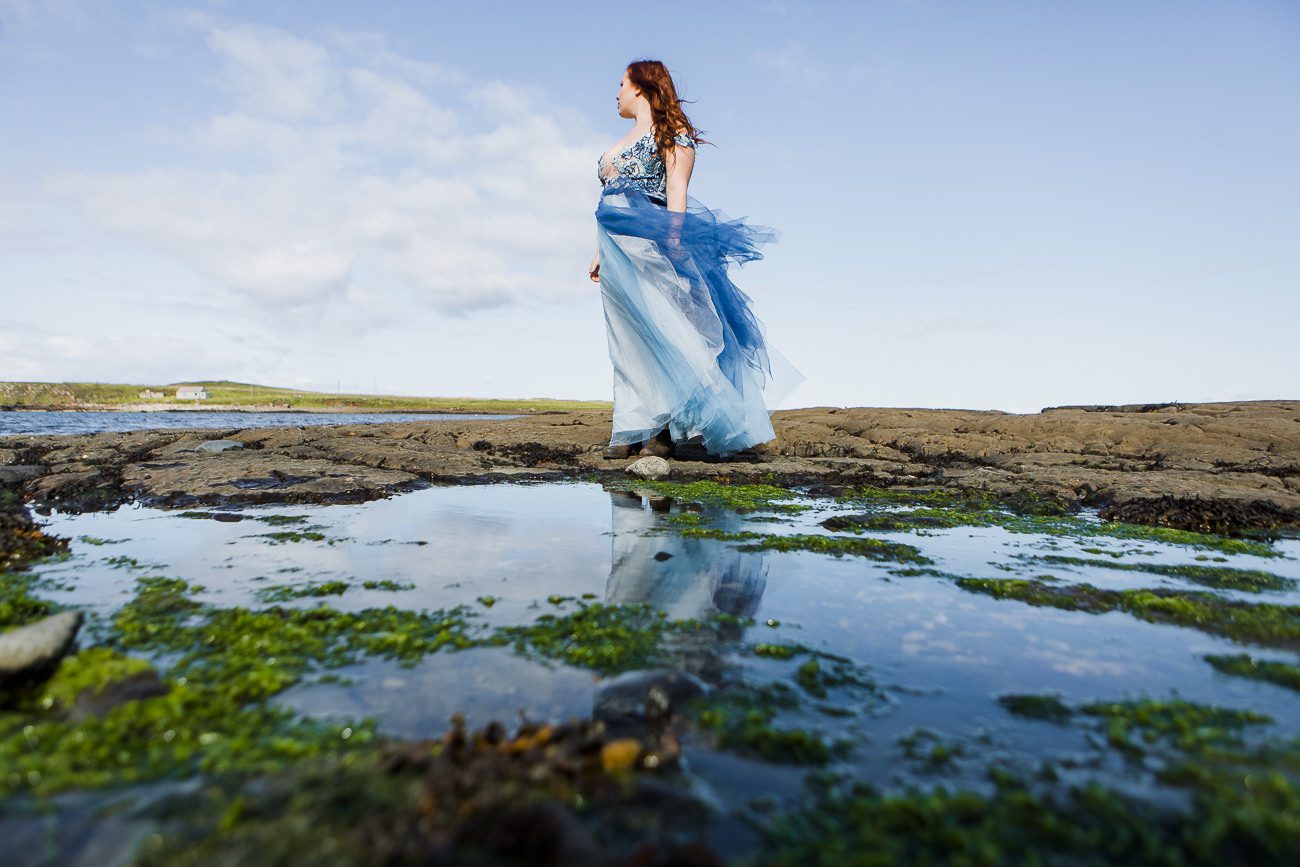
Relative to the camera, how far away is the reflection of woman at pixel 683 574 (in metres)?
2.77

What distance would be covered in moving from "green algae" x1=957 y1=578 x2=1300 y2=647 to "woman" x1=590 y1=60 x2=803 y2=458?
15.4ft

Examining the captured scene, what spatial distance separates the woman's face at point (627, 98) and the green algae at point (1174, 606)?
20.4 feet

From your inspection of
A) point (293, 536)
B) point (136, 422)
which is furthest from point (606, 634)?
point (136, 422)

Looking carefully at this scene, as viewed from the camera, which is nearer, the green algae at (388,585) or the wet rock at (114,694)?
the wet rock at (114,694)

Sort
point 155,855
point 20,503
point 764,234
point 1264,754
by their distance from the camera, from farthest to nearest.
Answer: point 764,234, point 20,503, point 1264,754, point 155,855

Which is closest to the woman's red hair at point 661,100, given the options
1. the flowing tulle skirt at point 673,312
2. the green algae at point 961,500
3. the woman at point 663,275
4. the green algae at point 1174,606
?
the woman at point 663,275

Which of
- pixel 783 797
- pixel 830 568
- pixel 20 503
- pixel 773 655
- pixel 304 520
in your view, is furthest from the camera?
pixel 20 503

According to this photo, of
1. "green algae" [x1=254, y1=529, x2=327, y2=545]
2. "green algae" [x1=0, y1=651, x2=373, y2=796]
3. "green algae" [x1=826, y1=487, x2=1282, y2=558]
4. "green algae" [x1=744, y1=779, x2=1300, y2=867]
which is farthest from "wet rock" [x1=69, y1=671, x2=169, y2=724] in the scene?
"green algae" [x1=826, y1=487, x2=1282, y2=558]

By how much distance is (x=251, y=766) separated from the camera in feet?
4.81

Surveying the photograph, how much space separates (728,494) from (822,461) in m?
2.61

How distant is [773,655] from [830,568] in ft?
4.14

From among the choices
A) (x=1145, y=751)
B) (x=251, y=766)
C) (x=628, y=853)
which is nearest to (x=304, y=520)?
(x=251, y=766)

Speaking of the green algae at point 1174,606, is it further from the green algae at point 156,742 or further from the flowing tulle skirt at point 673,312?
the flowing tulle skirt at point 673,312

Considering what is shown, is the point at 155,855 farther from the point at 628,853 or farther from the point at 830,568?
the point at 830,568
